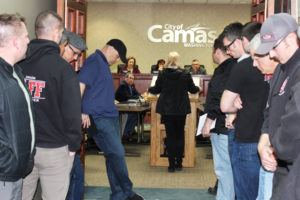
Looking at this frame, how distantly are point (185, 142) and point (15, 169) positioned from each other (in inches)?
164

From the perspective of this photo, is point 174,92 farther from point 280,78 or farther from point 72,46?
point 280,78

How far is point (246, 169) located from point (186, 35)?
11714 mm

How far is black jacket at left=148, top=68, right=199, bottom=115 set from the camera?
5375mm

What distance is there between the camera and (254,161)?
2.68 m

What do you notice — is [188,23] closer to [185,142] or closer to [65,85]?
[185,142]

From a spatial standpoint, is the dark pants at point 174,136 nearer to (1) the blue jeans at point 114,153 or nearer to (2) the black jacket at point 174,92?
(2) the black jacket at point 174,92

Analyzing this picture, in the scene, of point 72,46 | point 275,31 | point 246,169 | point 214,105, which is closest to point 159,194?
point 214,105

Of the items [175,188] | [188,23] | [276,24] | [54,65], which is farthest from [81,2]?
[188,23]

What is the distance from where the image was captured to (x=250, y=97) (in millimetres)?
2723

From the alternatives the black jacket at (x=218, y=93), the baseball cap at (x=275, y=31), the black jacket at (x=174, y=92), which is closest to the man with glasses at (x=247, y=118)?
the black jacket at (x=218, y=93)

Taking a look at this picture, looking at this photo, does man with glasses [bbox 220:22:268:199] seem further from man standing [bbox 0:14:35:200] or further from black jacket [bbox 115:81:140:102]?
black jacket [bbox 115:81:140:102]

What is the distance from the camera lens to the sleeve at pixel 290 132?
1578 mm

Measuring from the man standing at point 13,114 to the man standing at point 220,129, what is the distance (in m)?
1.69

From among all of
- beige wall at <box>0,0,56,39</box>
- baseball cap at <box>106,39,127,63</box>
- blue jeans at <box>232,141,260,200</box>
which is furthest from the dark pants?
blue jeans at <box>232,141,260,200</box>
